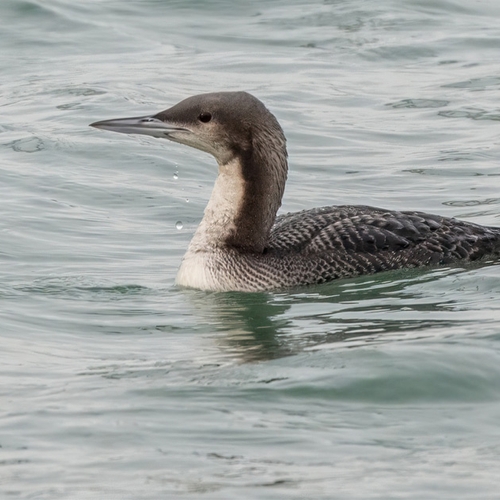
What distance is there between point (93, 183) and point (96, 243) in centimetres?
176

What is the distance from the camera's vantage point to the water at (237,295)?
537 cm

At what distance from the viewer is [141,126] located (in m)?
8.19

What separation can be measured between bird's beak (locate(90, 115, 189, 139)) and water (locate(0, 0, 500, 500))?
93cm

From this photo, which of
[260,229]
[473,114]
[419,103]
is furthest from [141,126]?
[419,103]

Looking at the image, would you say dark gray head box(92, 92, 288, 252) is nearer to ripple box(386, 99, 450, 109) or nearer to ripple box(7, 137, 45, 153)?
ripple box(7, 137, 45, 153)

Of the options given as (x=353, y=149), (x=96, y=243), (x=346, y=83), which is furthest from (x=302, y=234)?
(x=346, y=83)

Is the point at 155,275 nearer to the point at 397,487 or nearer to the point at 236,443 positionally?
the point at 236,443

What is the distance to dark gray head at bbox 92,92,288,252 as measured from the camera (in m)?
8.24

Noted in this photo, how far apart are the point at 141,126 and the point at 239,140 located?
567mm

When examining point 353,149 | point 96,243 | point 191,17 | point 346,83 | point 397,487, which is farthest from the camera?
point 191,17

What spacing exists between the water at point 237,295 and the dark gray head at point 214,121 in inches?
36.1

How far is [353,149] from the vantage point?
1241 cm

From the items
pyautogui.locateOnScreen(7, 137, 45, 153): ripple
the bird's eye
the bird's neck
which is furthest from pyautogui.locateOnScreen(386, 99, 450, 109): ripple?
the bird's eye

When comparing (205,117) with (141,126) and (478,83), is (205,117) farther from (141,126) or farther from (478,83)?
(478,83)
